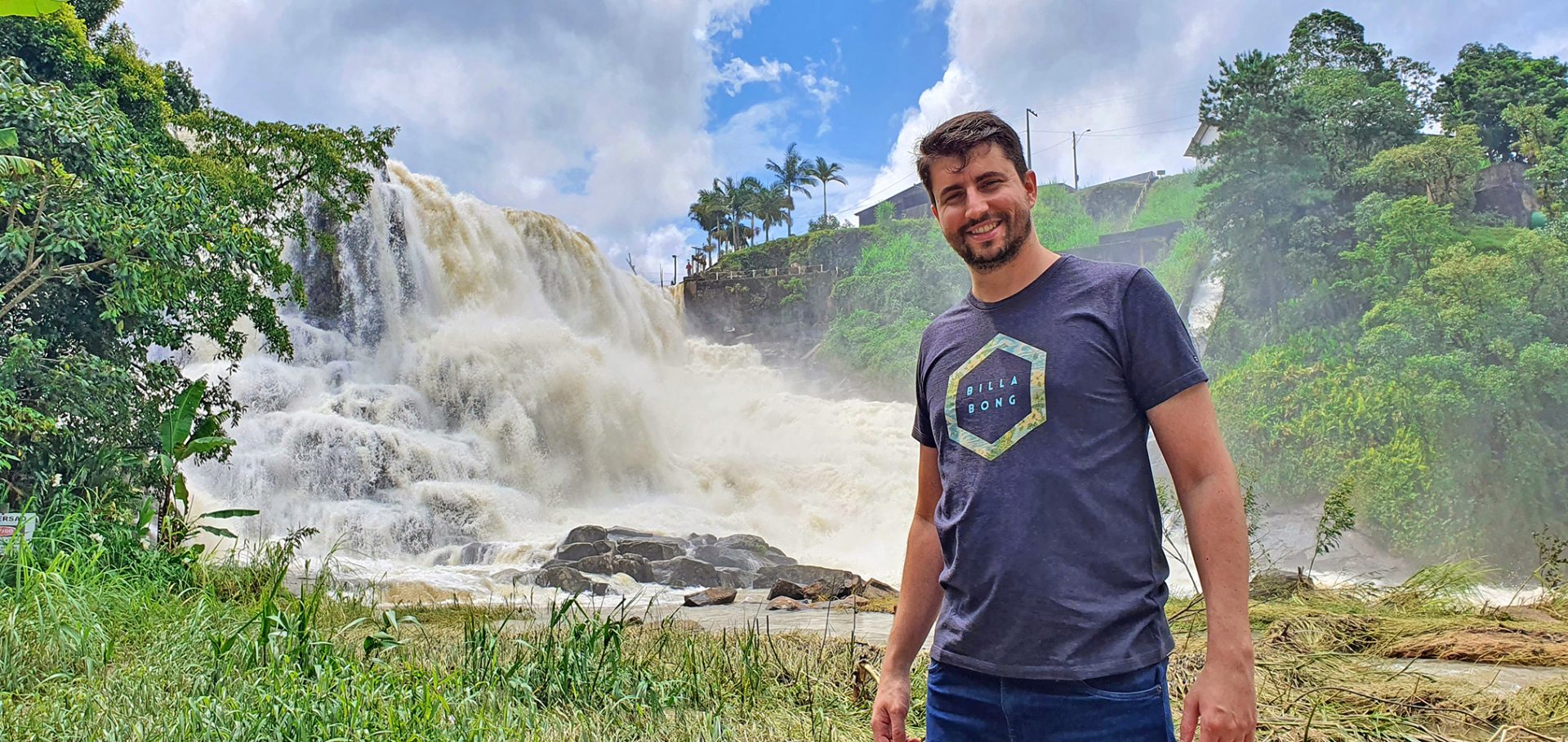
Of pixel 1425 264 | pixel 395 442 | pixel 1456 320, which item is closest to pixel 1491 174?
pixel 1425 264

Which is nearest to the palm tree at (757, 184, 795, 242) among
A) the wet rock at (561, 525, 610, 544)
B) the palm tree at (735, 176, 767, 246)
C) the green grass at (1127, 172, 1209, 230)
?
the palm tree at (735, 176, 767, 246)

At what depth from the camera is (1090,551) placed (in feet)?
4.05

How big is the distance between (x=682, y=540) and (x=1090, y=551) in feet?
42.6

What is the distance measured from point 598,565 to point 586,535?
1673 mm

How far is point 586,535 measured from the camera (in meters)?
13.1

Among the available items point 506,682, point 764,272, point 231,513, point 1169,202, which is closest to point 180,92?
point 231,513

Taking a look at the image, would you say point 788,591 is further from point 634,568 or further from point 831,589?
point 634,568

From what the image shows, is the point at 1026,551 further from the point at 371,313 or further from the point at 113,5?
the point at 371,313

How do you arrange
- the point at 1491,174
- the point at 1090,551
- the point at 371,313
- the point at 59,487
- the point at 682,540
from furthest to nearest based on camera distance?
the point at 1491,174 → the point at 371,313 → the point at 682,540 → the point at 59,487 → the point at 1090,551

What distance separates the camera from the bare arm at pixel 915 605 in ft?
5.02

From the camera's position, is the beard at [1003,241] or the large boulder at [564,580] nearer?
the beard at [1003,241]

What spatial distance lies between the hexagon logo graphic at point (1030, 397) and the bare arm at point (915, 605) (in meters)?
0.16

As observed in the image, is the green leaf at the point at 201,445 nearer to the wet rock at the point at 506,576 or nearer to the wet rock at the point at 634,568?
the wet rock at the point at 506,576

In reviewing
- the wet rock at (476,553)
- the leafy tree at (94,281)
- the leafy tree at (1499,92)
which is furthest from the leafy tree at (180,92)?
the leafy tree at (1499,92)
